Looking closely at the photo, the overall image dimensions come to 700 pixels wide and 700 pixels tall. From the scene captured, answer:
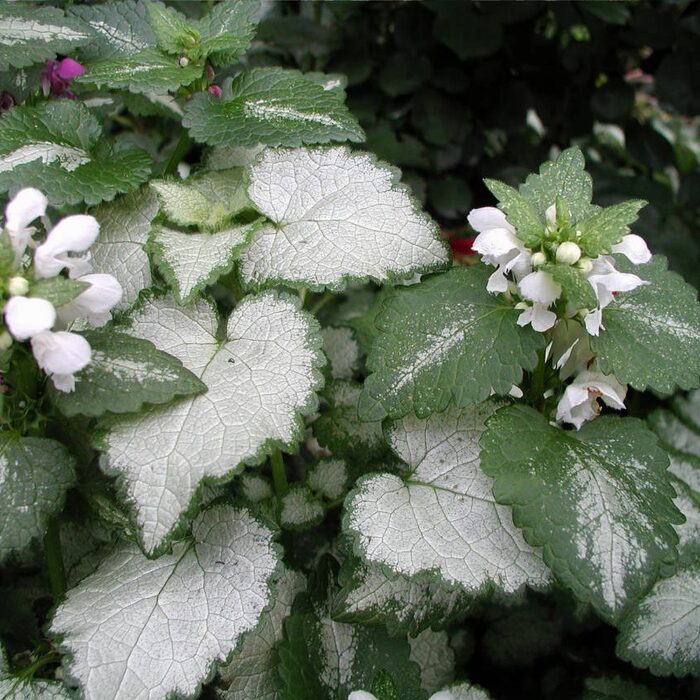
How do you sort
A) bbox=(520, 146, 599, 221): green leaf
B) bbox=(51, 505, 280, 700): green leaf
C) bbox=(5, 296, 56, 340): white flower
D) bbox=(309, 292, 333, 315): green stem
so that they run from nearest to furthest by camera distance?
bbox=(5, 296, 56, 340): white flower
bbox=(51, 505, 280, 700): green leaf
bbox=(520, 146, 599, 221): green leaf
bbox=(309, 292, 333, 315): green stem

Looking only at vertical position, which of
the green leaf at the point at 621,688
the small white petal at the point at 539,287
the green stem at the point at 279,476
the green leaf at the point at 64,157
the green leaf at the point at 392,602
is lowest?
the green leaf at the point at 621,688

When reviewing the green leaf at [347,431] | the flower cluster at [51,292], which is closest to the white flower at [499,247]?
the green leaf at [347,431]

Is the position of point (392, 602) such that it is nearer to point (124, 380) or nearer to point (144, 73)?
point (124, 380)

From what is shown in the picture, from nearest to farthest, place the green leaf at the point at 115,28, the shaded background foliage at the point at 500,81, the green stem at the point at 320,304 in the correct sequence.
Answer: the green leaf at the point at 115,28
the green stem at the point at 320,304
the shaded background foliage at the point at 500,81

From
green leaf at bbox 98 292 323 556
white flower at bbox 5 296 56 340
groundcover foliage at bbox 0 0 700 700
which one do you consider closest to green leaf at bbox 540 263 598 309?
groundcover foliage at bbox 0 0 700 700

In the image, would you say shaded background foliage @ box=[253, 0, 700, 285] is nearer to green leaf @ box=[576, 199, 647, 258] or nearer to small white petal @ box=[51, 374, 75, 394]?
green leaf @ box=[576, 199, 647, 258]

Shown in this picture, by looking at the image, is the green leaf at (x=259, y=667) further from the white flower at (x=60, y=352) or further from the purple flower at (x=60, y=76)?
the purple flower at (x=60, y=76)
